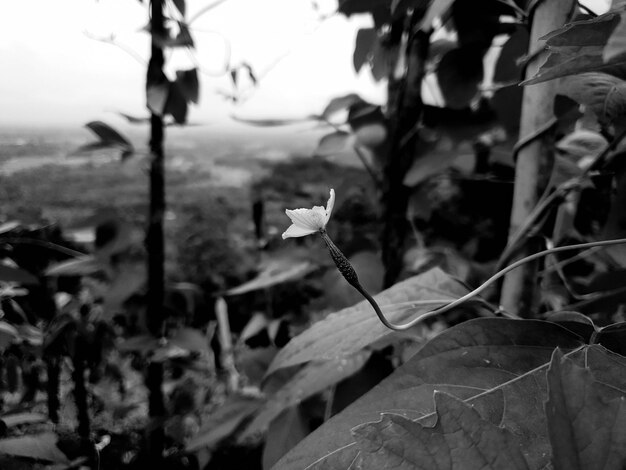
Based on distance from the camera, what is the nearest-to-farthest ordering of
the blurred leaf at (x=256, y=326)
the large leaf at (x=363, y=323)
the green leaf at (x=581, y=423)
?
the green leaf at (x=581, y=423)
the large leaf at (x=363, y=323)
the blurred leaf at (x=256, y=326)

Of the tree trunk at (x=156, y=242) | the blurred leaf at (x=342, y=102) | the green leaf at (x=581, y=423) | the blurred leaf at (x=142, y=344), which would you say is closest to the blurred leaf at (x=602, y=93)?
the green leaf at (x=581, y=423)

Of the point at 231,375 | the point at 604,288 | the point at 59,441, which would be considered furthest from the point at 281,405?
the point at 231,375

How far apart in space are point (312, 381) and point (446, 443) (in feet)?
0.75

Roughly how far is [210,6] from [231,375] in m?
0.58

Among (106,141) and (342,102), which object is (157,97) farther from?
(342,102)

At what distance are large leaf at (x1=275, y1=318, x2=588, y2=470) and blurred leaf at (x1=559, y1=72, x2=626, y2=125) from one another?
0.12 metres

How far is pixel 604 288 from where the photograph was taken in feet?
1.26

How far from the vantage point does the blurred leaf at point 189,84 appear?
52 cm

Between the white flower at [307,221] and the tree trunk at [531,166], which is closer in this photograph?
Answer: the white flower at [307,221]

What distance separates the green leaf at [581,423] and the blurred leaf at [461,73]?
40 centimetres

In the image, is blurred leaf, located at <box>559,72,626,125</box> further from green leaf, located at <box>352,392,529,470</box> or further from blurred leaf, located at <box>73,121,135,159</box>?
blurred leaf, located at <box>73,121,135,159</box>

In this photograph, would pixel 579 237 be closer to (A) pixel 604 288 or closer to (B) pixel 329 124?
(A) pixel 604 288

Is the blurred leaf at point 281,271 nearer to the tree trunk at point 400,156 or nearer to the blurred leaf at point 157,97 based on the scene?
the tree trunk at point 400,156

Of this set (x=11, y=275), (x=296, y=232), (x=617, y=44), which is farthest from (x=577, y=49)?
(x=11, y=275)
